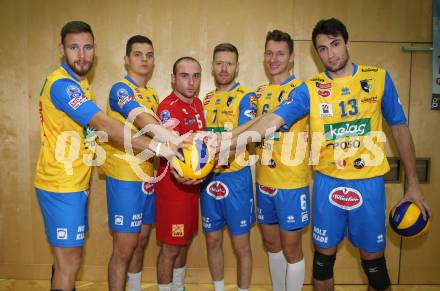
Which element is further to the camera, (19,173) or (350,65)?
(19,173)

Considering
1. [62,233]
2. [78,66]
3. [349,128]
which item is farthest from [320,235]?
[78,66]

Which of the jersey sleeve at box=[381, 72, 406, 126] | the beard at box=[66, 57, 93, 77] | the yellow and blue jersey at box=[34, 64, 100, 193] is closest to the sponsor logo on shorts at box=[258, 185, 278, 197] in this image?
the jersey sleeve at box=[381, 72, 406, 126]

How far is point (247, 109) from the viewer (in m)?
3.01

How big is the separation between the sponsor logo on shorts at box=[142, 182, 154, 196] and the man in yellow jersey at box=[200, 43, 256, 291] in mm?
435

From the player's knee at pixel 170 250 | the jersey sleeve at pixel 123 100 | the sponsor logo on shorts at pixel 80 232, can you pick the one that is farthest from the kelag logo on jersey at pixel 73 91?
the player's knee at pixel 170 250

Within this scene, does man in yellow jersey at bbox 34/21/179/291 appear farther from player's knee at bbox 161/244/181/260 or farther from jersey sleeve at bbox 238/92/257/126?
jersey sleeve at bbox 238/92/257/126

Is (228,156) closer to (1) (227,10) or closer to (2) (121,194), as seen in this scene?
(2) (121,194)

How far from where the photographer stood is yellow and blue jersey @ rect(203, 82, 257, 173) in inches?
119

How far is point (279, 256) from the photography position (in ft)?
10.4

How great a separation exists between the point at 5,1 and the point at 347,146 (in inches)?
142

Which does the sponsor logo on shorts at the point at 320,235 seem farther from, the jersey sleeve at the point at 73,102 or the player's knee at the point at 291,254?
the jersey sleeve at the point at 73,102

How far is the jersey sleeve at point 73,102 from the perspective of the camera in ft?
7.52

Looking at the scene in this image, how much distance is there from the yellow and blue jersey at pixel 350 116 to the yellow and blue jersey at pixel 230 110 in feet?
1.72

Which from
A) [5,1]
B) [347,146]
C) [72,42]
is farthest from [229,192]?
[5,1]
